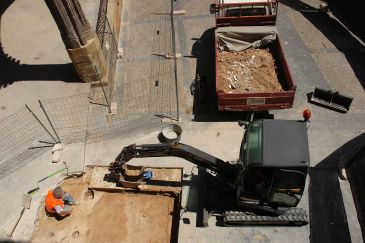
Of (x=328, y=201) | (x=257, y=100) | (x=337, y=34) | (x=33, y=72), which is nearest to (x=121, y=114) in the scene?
(x=257, y=100)

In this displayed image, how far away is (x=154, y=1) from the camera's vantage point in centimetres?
1952

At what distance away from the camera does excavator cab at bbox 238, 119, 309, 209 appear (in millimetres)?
7707

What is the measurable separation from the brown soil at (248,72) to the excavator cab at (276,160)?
4.40m

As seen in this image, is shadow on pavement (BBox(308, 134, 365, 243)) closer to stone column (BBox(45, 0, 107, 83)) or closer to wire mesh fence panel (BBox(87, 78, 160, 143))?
wire mesh fence panel (BBox(87, 78, 160, 143))

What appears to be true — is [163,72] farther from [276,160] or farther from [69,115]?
[276,160]

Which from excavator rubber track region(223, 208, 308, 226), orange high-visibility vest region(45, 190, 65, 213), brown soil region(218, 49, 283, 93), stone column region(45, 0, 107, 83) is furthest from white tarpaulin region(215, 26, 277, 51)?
orange high-visibility vest region(45, 190, 65, 213)

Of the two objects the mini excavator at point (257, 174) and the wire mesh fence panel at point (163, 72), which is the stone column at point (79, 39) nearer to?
the wire mesh fence panel at point (163, 72)

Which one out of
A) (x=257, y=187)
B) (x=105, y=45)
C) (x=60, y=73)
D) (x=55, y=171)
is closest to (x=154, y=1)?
(x=105, y=45)

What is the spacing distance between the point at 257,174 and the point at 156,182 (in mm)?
3877

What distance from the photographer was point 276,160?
25.2 ft

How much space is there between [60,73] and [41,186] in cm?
589

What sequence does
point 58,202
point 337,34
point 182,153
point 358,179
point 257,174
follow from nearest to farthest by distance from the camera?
point 257,174 → point 182,153 → point 358,179 → point 58,202 → point 337,34

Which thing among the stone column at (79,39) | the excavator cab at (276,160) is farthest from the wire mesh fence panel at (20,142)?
the excavator cab at (276,160)

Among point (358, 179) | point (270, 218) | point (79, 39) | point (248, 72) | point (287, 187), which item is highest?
point (79, 39)
